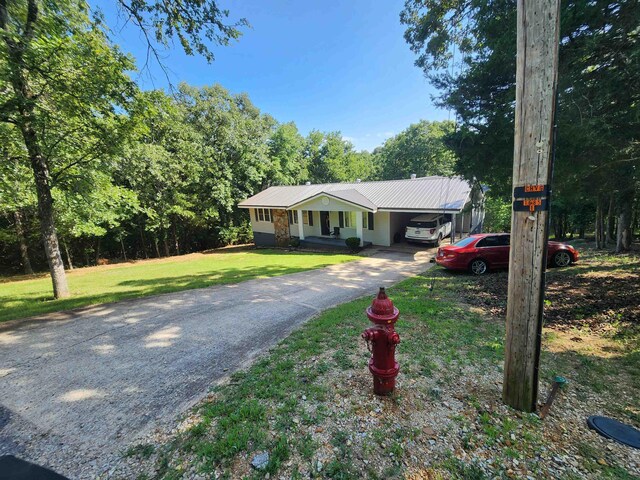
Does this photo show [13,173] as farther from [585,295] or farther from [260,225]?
[585,295]

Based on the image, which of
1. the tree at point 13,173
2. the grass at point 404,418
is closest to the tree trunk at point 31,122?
the tree at point 13,173

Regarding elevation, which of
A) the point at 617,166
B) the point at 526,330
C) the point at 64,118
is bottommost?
the point at 526,330

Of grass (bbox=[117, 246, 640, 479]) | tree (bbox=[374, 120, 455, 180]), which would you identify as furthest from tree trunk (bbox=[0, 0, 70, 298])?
tree (bbox=[374, 120, 455, 180])

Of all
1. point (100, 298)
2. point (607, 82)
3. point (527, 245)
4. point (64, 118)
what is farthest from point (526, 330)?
point (64, 118)

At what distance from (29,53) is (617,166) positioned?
42.5 feet

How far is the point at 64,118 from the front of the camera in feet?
23.4

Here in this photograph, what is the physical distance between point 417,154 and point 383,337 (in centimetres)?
3960

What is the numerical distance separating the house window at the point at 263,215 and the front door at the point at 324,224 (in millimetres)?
4675

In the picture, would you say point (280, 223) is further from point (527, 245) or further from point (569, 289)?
point (527, 245)

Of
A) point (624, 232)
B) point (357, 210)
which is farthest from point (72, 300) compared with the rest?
point (624, 232)

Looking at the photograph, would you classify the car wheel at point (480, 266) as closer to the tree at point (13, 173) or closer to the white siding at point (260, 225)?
the tree at point (13, 173)

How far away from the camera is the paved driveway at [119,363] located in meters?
2.63

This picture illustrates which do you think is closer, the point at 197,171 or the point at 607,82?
the point at 607,82

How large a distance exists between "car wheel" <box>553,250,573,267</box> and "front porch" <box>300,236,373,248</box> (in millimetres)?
9859
